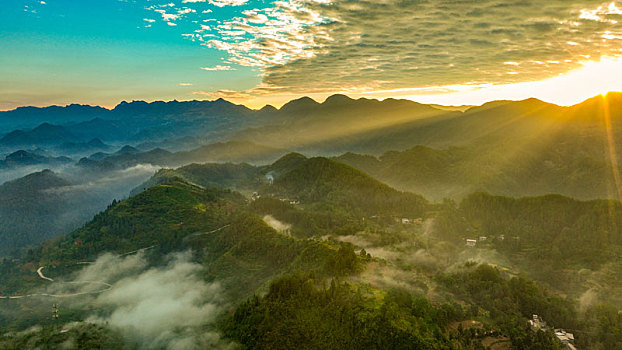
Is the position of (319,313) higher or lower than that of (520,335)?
higher

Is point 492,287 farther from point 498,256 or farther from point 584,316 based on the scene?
point 498,256

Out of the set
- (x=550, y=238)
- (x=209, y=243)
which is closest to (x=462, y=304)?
(x=550, y=238)

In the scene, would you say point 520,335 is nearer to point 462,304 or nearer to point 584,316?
point 462,304

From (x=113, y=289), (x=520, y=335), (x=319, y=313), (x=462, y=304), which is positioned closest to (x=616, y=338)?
(x=520, y=335)

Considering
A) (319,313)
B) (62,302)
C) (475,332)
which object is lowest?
(62,302)

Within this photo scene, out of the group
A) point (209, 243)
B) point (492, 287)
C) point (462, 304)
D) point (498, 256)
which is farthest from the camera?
point (209, 243)

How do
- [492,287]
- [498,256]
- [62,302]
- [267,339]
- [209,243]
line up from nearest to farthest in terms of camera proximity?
[267,339]
[492,287]
[62,302]
[498,256]
[209,243]

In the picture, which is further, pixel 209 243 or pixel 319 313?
pixel 209 243

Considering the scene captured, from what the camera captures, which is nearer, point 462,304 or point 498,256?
point 462,304

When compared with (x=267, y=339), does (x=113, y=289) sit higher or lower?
lower
